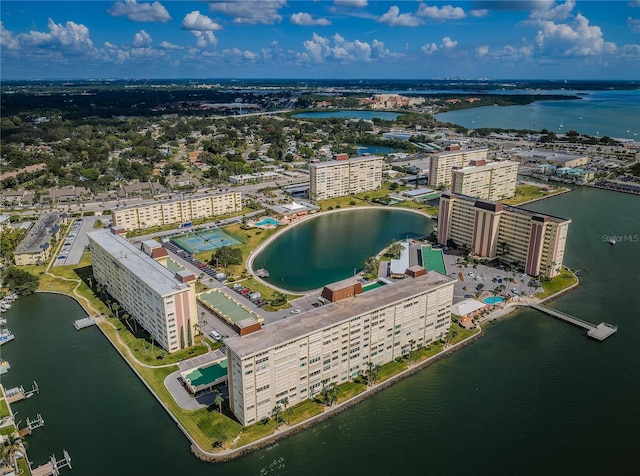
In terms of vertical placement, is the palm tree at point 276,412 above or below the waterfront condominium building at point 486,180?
below

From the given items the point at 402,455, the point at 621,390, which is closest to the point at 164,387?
the point at 402,455

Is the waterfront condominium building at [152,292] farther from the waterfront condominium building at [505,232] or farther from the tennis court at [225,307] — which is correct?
the waterfront condominium building at [505,232]

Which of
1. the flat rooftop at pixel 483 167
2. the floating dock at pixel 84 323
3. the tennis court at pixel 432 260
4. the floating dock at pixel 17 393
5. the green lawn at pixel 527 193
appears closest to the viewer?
the floating dock at pixel 17 393

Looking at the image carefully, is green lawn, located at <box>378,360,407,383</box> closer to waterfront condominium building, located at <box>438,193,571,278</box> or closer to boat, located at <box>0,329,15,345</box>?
waterfront condominium building, located at <box>438,193,571,278</box>

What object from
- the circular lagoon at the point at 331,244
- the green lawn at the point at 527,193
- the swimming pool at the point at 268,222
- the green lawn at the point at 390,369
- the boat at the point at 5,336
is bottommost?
the boat at the point at 5,336

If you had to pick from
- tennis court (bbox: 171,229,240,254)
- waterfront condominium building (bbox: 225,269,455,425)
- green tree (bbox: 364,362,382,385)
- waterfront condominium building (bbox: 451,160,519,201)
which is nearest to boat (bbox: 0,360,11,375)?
waterfront condominium building (bbox: 225,269,455,425)

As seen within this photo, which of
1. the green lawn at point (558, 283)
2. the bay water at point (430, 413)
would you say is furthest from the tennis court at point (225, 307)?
the green lawn at point (558, 283)

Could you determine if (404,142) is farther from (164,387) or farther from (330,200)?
(164,387)

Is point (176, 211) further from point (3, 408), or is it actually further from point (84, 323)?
point (3, 408)
